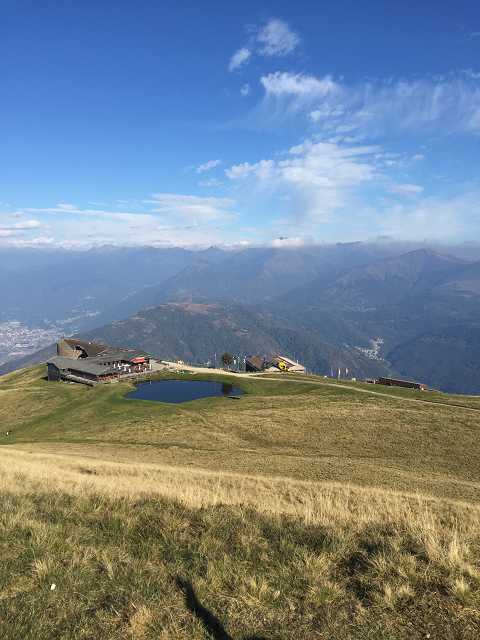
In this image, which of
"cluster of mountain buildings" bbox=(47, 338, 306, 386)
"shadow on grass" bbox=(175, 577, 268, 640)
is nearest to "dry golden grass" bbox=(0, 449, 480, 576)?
"shadow on grass" bbox=(175, 577, 268, 640)

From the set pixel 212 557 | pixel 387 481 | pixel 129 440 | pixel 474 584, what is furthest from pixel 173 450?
pixel 474 584

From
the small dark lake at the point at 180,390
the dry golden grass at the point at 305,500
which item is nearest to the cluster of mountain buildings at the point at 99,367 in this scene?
the small dark lake at the point at 180,390

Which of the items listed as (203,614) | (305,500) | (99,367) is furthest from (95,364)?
(203,614)

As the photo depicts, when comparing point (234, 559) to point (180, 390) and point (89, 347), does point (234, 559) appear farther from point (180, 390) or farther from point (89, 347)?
point (89, 347)

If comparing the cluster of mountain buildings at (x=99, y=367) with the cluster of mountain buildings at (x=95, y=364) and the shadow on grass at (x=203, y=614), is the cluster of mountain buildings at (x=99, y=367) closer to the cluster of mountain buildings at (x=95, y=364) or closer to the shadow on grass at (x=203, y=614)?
the cluster of mountain buildings at (x=95, y=364)

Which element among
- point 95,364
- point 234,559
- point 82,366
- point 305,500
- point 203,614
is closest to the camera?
point 203,614

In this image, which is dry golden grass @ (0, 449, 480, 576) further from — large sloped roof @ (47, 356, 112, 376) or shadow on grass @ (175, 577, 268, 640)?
large sloped roof @ (47, 356, 112, 376)
